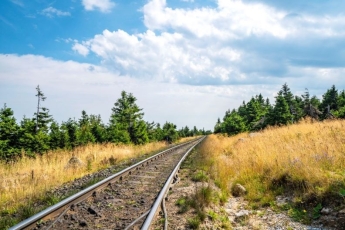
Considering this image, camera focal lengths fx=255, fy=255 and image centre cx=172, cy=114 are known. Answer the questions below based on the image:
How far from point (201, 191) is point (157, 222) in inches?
60.5

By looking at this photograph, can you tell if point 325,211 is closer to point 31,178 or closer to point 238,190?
point 238,190

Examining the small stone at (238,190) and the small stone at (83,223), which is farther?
the small stone at (238,190)

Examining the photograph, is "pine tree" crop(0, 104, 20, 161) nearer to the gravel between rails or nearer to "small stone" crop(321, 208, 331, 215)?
the gravel between rails

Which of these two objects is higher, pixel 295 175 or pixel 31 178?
pixel 295 175

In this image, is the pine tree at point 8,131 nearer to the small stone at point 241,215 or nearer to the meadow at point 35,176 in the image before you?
the meadow at point 35,176

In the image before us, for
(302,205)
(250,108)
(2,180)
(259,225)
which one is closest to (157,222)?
(259,225)

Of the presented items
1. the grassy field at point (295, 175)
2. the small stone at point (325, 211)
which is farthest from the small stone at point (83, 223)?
the small stone at point (325, 211)

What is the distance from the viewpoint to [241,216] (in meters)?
5.30

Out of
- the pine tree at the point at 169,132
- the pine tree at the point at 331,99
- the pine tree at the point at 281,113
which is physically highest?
the pine tree at the point at 331,99

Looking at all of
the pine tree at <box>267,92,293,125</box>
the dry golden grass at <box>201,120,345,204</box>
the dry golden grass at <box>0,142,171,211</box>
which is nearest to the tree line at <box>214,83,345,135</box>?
the pine tree at <box>267,92,293,125</box>

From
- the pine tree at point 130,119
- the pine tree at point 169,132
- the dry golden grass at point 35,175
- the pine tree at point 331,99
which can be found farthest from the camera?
the pine tree at point 169,132

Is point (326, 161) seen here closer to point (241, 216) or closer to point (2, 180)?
point (241, 216)

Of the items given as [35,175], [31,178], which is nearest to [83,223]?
[31,178]

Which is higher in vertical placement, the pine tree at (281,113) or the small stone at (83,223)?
the pine tree at (281,113)
